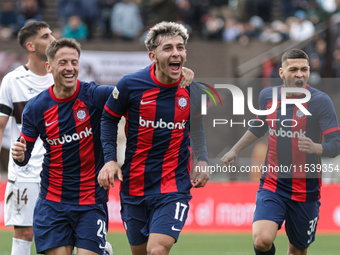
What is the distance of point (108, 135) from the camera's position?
16.3ft

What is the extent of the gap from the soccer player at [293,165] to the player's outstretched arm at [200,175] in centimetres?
51

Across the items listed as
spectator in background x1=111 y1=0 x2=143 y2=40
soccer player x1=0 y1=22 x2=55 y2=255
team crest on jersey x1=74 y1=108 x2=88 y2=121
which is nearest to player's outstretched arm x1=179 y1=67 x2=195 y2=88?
team crest on jersey x1=74 y1=108 x2=88 y2=121

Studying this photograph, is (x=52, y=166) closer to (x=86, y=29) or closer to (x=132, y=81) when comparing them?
(x=132, y=81)

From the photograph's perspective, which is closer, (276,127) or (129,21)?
(276,127)

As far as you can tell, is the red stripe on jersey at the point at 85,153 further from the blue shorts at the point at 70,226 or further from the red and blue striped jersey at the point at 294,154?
the red and blue striped jersey at the point at 294,154

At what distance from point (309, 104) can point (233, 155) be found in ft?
3.14

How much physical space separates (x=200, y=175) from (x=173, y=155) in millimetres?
338

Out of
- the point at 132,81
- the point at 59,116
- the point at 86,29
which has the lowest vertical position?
the point at 59,116

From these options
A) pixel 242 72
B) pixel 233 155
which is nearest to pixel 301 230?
pixel 233 155

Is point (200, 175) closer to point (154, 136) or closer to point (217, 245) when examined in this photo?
point (154, 136)

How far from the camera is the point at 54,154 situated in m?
5.13

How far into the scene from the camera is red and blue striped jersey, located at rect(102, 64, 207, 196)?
5031 millimetres

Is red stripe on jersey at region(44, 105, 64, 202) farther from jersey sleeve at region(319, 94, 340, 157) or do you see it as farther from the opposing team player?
jersey sleeve at region(319, 94, 340, 157)

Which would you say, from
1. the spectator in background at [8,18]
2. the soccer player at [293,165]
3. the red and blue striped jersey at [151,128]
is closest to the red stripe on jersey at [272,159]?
the soccer player at [293,165]
